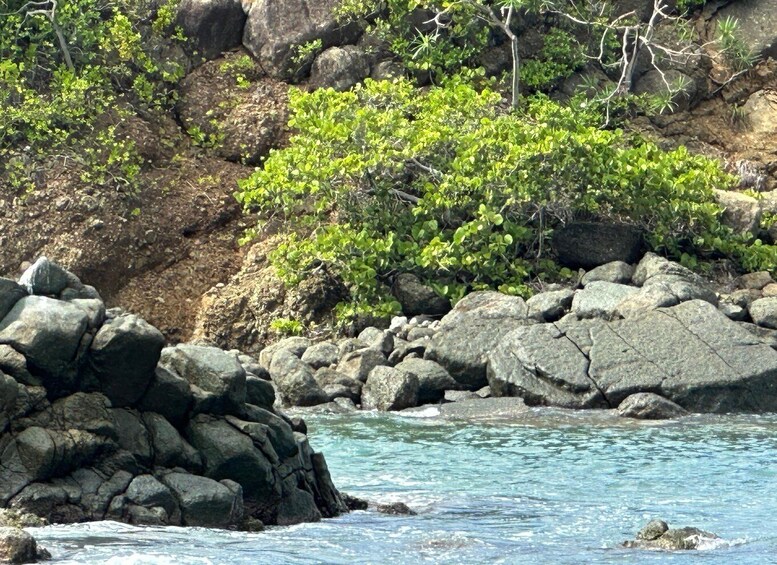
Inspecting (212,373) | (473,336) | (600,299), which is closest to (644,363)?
(600,299)

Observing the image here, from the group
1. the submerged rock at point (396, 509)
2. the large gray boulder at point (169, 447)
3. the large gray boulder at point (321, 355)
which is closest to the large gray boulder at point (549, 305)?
the large gray boulder at point (321, 355)

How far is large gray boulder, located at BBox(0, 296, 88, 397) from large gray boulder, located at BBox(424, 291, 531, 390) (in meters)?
8.89

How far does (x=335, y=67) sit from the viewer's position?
2641 cm

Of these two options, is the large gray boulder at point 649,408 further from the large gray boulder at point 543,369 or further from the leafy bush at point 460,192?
the leafy bush at point 460,192

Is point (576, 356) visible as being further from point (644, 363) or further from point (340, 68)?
point (340, 68)

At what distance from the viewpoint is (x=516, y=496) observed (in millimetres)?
12352

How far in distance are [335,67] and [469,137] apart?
5.55 meters

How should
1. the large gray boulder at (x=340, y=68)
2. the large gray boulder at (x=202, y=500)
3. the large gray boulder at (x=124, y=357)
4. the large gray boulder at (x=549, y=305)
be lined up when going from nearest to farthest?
the large gray boulder at (x=202, y=500)
the large gray boulder at (x=124, y=357)
the large gray boulder at (x=549, y=305)
the large gray boulder at (x=340, y=68)

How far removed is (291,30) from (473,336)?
33.6ft

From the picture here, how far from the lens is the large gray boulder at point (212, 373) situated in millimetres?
10727

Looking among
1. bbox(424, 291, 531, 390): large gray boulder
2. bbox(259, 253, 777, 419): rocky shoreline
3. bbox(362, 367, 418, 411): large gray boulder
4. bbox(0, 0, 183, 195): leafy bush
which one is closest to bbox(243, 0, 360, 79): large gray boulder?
bbox(0, 0, 183, 195): leafy bush

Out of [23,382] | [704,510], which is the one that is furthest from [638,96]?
[23,382]

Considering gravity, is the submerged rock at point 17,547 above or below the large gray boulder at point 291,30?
below

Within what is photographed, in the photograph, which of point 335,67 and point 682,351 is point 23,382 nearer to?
point 682,351
